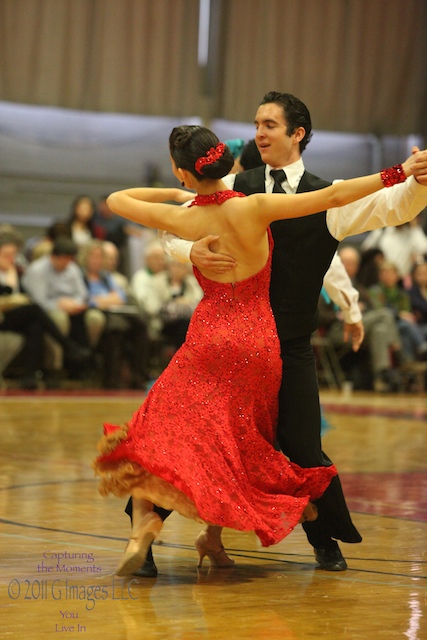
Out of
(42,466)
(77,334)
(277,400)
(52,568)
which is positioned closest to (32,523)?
(52,568)

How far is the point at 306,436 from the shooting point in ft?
10.4

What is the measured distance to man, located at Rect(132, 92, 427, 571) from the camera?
124 inches

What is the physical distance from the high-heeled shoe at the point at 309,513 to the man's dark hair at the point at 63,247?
6.44 m

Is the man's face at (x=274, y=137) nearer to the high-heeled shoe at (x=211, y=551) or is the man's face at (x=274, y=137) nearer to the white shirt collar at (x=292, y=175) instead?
the white shirt collar at (x=292, y=175)

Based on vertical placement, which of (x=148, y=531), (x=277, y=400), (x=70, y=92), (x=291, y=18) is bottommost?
(x=148, y=531)

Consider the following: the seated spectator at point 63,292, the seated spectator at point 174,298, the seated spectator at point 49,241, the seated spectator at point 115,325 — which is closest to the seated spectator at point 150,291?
the seated spectator at point 174,298

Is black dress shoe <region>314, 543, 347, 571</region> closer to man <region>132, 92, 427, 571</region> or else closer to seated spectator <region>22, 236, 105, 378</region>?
man <region>132, 92, 427, 571</region>

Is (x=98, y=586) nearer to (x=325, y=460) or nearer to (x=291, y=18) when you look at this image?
(x=325, y=460)

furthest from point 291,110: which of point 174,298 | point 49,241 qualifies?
point 49,241

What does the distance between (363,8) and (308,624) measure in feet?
42.6

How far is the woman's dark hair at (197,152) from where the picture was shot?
10.0 ft

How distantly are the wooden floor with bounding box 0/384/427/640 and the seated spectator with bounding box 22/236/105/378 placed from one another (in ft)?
12.9

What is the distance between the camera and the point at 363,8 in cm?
1437

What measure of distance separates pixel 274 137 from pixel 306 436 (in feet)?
3.07
